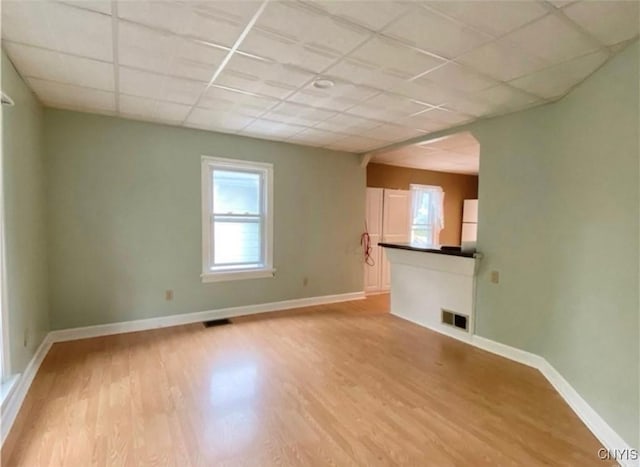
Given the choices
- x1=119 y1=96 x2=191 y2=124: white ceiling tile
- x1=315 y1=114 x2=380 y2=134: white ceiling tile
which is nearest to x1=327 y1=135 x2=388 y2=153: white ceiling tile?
x1=315 y1=114 x2=380 y2=134: white ceiling tile

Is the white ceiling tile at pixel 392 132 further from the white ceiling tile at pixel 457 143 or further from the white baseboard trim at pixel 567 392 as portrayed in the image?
the white baseboard trim at pixel 567 392

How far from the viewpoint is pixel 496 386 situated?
267 cm

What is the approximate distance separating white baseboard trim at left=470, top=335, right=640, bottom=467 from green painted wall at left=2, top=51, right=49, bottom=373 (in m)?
3.81

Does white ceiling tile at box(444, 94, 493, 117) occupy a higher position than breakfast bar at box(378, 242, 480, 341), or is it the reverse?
white ceiling tile at box(444, 94, 493, 117)

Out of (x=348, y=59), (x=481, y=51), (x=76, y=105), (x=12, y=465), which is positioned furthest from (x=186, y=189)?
(x=481, y=51)

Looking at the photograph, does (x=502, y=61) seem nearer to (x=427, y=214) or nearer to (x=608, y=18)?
(x=608, y=18)

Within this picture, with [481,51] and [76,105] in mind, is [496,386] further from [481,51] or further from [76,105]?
[76,105]

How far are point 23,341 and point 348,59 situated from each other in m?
3.19

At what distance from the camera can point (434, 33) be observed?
190 cm

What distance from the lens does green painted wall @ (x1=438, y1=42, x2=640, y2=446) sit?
1933mm

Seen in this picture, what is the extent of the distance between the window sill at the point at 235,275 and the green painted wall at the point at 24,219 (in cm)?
162

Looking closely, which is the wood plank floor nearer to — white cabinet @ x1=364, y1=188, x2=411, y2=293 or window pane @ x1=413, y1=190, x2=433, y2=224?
white cabinet @ x1=364, y1=188, x2=411, y2=293


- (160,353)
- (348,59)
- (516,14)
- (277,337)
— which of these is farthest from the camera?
(277,337)

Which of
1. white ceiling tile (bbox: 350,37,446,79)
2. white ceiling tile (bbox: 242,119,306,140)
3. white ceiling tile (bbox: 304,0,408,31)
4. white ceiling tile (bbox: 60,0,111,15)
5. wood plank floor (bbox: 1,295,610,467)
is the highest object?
white ceiling tile (bbox: 304,0,408,31)
